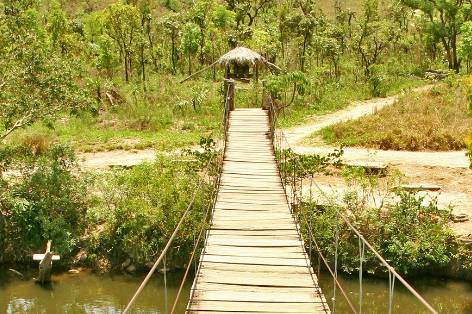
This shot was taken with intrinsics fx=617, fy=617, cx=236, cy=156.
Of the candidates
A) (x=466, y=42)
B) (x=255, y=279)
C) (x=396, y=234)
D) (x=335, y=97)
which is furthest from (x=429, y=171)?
(x=466, y=42)

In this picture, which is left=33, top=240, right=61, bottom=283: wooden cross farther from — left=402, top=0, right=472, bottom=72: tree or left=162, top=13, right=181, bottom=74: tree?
left=402, top=0, right=472, bottom=72: tree

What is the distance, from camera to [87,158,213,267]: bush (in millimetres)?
11312

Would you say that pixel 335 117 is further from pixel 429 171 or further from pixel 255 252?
pixel 255 252

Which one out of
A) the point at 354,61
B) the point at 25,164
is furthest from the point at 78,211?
the point at 354,61

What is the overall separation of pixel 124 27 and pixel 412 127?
420 inches

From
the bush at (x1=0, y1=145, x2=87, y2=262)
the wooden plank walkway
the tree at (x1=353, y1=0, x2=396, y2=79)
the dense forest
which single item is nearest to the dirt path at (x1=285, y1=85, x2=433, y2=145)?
the dense forest

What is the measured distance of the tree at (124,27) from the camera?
67.4ft

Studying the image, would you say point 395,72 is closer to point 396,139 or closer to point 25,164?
point 396,139

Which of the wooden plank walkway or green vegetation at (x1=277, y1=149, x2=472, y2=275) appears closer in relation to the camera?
the wooden plank walkway

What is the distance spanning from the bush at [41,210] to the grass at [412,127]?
678cm

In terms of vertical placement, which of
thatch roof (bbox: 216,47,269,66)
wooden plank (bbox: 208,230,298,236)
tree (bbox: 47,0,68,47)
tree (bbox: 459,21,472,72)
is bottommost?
wooden plank (bbox: 208,230,298,236)

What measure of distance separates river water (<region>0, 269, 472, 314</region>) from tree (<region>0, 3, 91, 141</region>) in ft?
10.2

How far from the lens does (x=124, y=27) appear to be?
69.9ft

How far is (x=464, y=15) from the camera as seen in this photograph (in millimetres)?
24000
